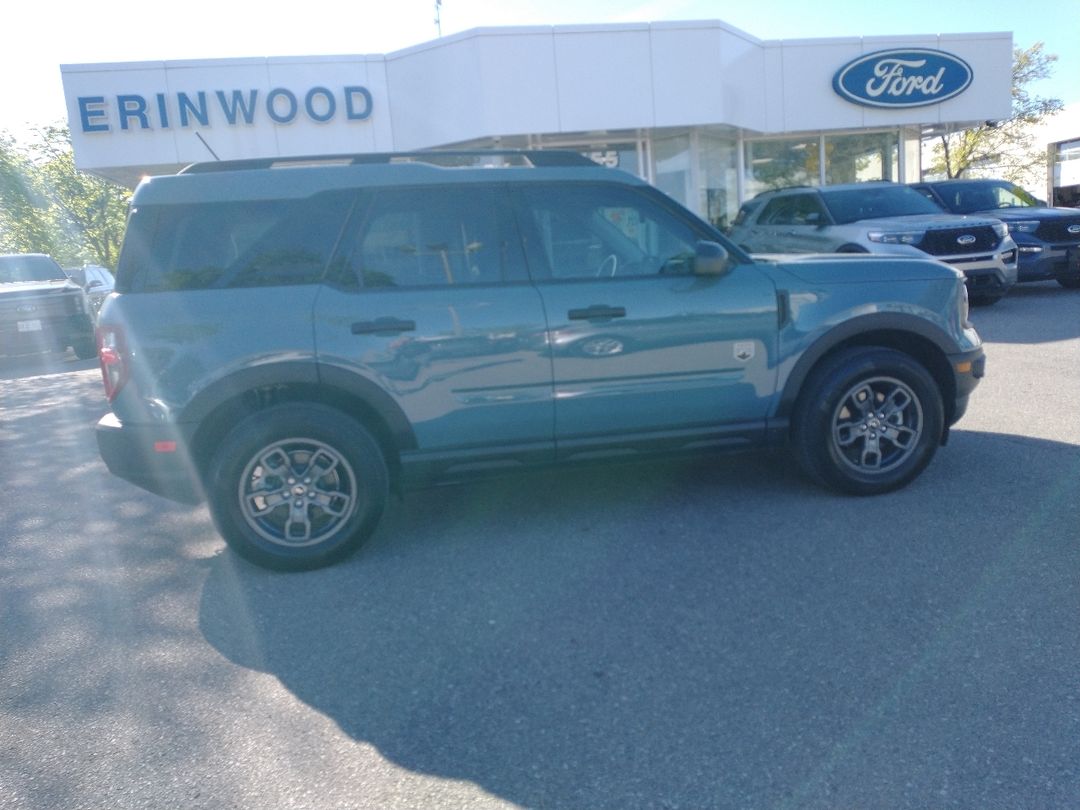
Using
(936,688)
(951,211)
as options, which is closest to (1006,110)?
(951,211)

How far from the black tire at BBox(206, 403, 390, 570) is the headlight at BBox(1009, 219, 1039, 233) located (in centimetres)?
1170

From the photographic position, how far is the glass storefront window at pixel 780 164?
60.6 ft

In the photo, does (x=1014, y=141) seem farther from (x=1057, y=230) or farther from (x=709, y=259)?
(x=709, y=259)

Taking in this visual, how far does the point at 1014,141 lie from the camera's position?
3347 cm

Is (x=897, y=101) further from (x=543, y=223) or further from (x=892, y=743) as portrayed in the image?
(x=892, y=743)

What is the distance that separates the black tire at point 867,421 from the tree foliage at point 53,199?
137 feet

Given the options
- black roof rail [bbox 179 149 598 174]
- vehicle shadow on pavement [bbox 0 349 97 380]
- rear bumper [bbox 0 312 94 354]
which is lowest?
vehicle shadow on pavement [bbox 0 349 97 380]

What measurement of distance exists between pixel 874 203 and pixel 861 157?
7713mm

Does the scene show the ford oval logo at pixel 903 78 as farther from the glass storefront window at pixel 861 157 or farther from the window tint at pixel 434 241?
the window tint at pixel 434 241

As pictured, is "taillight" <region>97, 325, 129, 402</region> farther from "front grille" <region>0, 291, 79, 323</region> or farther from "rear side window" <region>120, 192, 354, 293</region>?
"front grille" <region>0, 291, 79, 323</region>

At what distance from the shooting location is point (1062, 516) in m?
4.71

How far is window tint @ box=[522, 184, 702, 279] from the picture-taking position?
16.0ft

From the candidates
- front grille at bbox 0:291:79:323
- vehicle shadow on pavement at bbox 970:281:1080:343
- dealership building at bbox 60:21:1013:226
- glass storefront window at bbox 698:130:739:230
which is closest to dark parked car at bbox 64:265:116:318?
front grille at bbox 0:291:79:323

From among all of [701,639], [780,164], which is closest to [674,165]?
[780,164]
